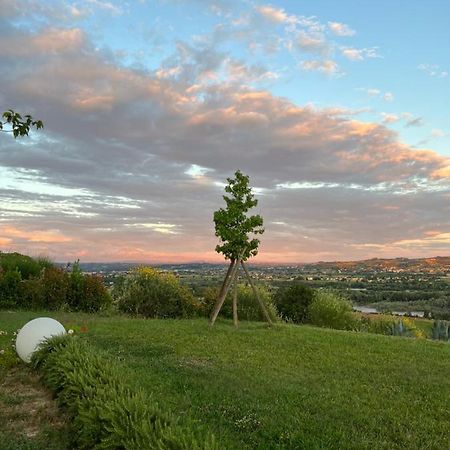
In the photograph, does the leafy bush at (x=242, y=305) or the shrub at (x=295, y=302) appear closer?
the leafy bush at (x=242, y=305)

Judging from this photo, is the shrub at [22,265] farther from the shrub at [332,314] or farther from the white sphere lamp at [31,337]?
the shrub at [332,314]

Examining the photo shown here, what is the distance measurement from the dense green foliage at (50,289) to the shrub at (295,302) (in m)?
11.7

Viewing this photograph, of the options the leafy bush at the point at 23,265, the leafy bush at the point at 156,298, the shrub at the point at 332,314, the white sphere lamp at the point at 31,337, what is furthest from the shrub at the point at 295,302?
the white sphere lamp at the point at 31,337

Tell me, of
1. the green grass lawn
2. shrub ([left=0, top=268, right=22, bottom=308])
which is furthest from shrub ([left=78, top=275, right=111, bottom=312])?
the green grass lawn

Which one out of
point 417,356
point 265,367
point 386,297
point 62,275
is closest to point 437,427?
point 265,367

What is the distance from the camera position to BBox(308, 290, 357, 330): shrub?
2847 centimetres

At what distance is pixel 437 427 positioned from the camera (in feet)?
25.3

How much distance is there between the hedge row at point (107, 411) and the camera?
5461 mm

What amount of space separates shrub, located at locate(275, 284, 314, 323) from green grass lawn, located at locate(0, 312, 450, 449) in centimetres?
1287

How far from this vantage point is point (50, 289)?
76.3 ft

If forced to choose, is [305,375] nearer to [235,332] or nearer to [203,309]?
[235,332]

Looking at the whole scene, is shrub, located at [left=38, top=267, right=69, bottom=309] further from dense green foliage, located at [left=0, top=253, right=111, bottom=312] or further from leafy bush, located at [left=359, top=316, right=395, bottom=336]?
leafy bush, located at [left=359, top=316, right=395, bottom=336]

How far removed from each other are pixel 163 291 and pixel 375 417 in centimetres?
1778

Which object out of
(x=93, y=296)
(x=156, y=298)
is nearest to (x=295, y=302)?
(x=156, y=298)
